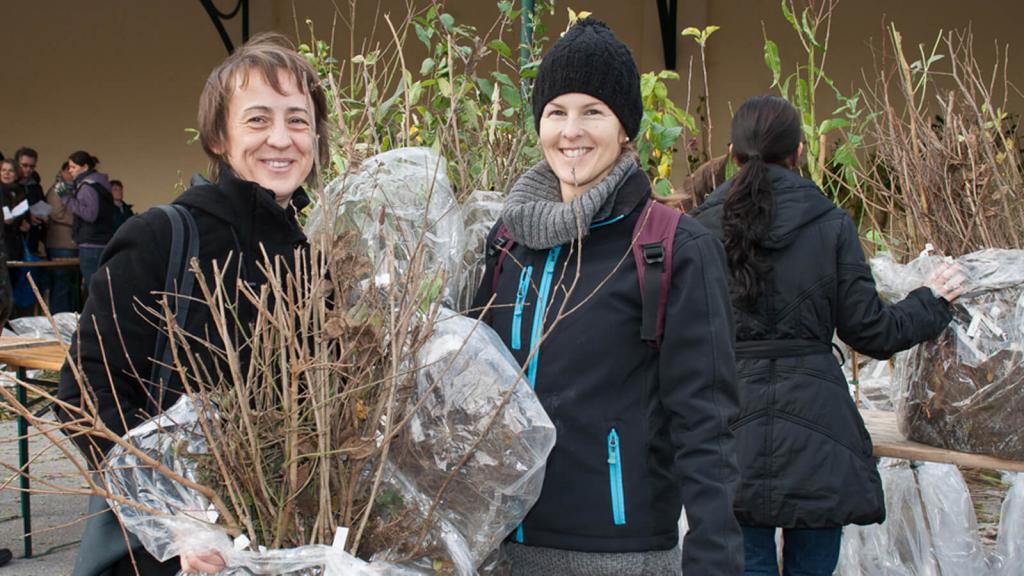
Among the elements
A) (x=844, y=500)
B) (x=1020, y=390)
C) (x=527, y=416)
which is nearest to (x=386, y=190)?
(x=527, y=416)

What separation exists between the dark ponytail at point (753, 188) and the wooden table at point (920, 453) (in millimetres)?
543

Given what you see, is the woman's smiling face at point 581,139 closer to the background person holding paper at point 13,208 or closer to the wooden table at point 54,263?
the wooden table at point 54,263

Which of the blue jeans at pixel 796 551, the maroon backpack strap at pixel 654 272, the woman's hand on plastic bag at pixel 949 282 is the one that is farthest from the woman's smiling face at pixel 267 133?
the woman's hand on plastic bag at pixel 949 282

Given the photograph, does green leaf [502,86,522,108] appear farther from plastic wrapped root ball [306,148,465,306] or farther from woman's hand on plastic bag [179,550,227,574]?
woman's hand on plastic bag [179,550,227,574]

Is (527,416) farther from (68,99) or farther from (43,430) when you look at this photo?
(68,99)

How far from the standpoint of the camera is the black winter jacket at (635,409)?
5.05 ft

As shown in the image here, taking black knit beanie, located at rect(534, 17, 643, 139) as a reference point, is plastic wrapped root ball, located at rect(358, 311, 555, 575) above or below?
below

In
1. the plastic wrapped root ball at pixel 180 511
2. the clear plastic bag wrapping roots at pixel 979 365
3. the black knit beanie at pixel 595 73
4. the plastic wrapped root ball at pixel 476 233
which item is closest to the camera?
the plastic wrapped root ball at pixel 180 511

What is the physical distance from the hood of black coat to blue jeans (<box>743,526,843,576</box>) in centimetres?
74

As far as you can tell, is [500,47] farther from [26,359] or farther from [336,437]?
[26,359]

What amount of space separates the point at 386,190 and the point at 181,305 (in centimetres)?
56

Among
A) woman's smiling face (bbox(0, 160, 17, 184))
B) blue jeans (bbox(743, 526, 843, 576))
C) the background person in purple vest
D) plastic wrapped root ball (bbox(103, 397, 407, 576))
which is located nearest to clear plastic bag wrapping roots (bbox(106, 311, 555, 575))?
plastic wrapped root ball (bbox(103, 397, 407, 576))

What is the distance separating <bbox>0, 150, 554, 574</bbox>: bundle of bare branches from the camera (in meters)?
1.33

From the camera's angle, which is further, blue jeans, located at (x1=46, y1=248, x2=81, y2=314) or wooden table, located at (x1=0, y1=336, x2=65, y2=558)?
blue jeans, located at (x1=46, y1=248, x2=81, y2=314)
